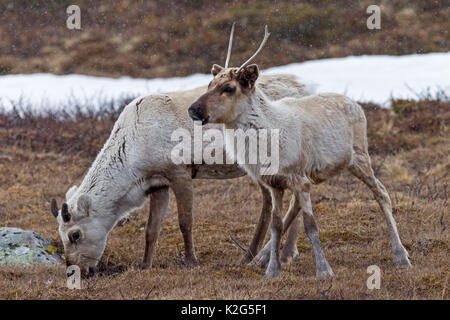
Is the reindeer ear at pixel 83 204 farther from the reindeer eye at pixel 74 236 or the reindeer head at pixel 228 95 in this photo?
the reindeer head at pixel 228 95

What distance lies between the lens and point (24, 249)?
8047 mm

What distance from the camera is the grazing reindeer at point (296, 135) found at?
20.5 feet

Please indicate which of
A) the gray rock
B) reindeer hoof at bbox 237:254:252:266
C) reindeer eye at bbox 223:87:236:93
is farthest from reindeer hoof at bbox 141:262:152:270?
reindeer eye at bbox 223:87:236:93

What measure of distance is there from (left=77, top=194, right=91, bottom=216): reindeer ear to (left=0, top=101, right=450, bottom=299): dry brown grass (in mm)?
709

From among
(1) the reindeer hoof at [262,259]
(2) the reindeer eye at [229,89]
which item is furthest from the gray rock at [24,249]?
(2) the reindeer eye at [229,89]

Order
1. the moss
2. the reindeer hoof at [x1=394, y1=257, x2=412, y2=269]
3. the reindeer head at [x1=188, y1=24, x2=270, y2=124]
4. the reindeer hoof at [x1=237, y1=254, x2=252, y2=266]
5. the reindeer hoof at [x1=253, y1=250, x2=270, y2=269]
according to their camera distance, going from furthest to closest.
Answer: the moss
the reindeer hoof at [x1=237, y1=254, x2=252, y2=266]
the reindeer hoof at [x1=253, y1=250, x2=270, y2=269]
the reindeer hoof at [x1=394, y1=257, x2=412, y2=269]
the reindeer head at [x1=188, y1=24, x2=270, y2=124]

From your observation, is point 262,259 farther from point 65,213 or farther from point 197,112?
point 197,112

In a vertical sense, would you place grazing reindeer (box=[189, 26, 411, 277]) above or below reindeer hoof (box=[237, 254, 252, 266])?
above

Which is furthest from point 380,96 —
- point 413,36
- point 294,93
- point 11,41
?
point 11,41

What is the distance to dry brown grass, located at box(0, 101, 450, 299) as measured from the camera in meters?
6.06

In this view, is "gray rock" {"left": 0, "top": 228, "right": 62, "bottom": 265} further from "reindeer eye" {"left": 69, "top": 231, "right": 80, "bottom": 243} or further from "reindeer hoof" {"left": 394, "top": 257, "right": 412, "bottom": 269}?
"reindeer hoof" {"left": 394, "top": 257, "right": 412, "bottom": 269}

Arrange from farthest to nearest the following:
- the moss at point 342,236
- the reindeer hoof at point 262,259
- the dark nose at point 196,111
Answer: the moss at point 342,236
the reindeer hoof at point 262,259
the dark nose at point 196,111

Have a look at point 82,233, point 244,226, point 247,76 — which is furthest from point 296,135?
point 244,226

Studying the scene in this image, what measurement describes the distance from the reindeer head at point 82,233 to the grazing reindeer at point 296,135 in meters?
1.90
